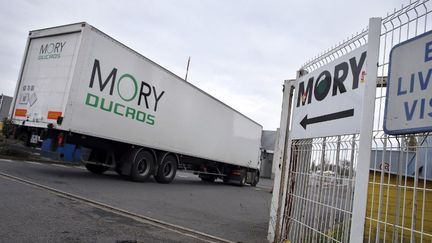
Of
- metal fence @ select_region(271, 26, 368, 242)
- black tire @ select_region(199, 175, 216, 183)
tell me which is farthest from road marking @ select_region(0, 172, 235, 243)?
black tire @ select_region(199, 175, 216, 183)

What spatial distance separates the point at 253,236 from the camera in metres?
5.74

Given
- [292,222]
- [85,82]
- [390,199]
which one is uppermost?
[85,82]

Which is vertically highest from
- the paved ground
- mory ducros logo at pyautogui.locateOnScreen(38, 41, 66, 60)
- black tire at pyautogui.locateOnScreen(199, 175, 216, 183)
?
mory ducros logo at pyautogui.locateOnScreen(38, 41, 66, 60)

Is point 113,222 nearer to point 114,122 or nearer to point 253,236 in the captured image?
point 253,236

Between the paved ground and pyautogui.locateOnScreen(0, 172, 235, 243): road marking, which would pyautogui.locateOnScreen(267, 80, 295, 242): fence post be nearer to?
pyautogui.locateOnScreen(0, 172, 235, 243): road marking

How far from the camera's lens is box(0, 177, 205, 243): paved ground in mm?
4215

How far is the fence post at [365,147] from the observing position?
306 centimetres

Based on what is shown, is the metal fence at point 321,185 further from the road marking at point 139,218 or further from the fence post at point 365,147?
the road marking at point 139,218

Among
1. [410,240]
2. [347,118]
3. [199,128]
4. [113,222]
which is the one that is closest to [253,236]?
[113,222]

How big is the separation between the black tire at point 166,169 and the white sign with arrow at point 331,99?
8.75 metres

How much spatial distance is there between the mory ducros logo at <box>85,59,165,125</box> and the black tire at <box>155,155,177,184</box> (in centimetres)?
170

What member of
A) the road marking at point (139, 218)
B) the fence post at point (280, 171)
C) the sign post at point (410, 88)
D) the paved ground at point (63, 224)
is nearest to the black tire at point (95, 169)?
the road marking at point (139, 218)

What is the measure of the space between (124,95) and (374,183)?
9.24m

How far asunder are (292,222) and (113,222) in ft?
8.34
